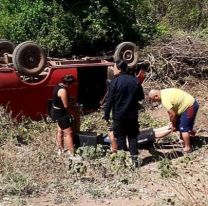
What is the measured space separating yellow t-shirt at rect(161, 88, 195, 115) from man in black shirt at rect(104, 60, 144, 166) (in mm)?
598

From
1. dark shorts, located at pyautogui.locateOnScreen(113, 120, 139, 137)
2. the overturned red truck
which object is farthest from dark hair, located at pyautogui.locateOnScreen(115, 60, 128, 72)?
the overturned red truck

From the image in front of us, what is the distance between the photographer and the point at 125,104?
8.32m

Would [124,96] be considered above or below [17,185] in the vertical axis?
above

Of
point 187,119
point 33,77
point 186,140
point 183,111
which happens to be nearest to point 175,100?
point 183,111

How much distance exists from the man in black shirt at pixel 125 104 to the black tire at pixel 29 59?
2936 millimetres

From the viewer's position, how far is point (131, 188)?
7191mm

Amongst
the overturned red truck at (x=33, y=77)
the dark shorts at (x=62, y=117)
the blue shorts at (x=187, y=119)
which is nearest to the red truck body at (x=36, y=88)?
the overturned red truck at (x=33, y=77)

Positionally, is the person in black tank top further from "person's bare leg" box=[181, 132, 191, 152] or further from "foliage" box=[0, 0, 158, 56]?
"foliage" box=[0, 0, 158, 56]

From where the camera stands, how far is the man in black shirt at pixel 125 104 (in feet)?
27.2

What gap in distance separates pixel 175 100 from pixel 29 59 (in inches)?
132

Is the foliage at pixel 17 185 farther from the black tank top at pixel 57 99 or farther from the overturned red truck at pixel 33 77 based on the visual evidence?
the overturned red truck at pixel 33 77

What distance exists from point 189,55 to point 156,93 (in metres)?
5.42

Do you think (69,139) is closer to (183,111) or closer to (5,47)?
(183,111)

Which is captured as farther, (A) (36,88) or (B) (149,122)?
(B) (149,122)
